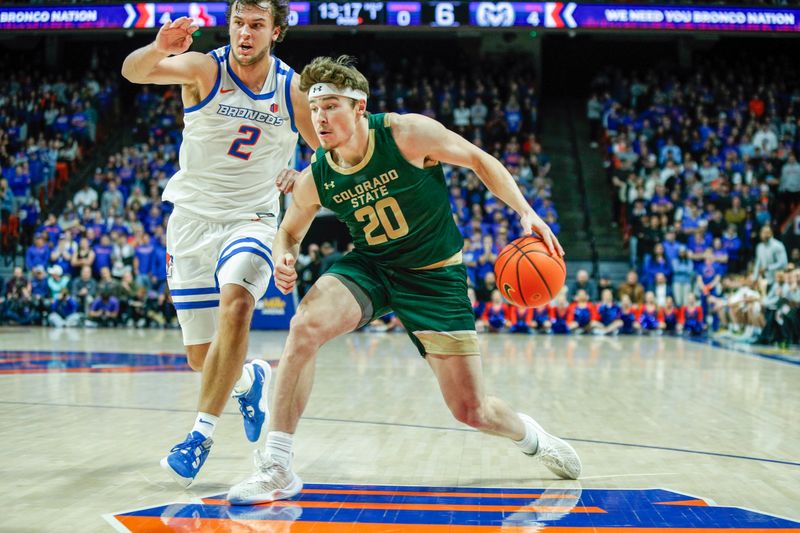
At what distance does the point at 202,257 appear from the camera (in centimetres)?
481

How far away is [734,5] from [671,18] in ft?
5.02

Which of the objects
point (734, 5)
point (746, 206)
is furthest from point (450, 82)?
point (746, 206)

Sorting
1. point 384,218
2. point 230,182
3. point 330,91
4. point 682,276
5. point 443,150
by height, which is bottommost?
point 682,276

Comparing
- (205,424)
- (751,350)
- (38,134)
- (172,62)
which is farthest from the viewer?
(38,134)

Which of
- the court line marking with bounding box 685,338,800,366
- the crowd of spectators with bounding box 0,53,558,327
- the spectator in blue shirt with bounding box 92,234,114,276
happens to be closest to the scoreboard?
the crowd of spectators with bounding box 0,53,558,327

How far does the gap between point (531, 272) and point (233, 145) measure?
179 centimetres

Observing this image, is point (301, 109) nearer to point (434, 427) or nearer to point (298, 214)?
point (298, 214)

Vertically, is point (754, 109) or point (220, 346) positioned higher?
point (754, 109)

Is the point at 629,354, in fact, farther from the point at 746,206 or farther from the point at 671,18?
the point at 671,18

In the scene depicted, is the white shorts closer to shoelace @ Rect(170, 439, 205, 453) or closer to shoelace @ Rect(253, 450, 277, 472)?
shoelace @ Rect(170, 439, 205, 453)

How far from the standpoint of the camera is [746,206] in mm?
17297

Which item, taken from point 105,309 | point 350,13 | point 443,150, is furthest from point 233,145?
point 350,13

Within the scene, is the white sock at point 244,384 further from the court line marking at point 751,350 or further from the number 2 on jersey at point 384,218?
the court line marking at point 751,350

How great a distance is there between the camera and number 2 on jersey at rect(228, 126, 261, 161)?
473cm
